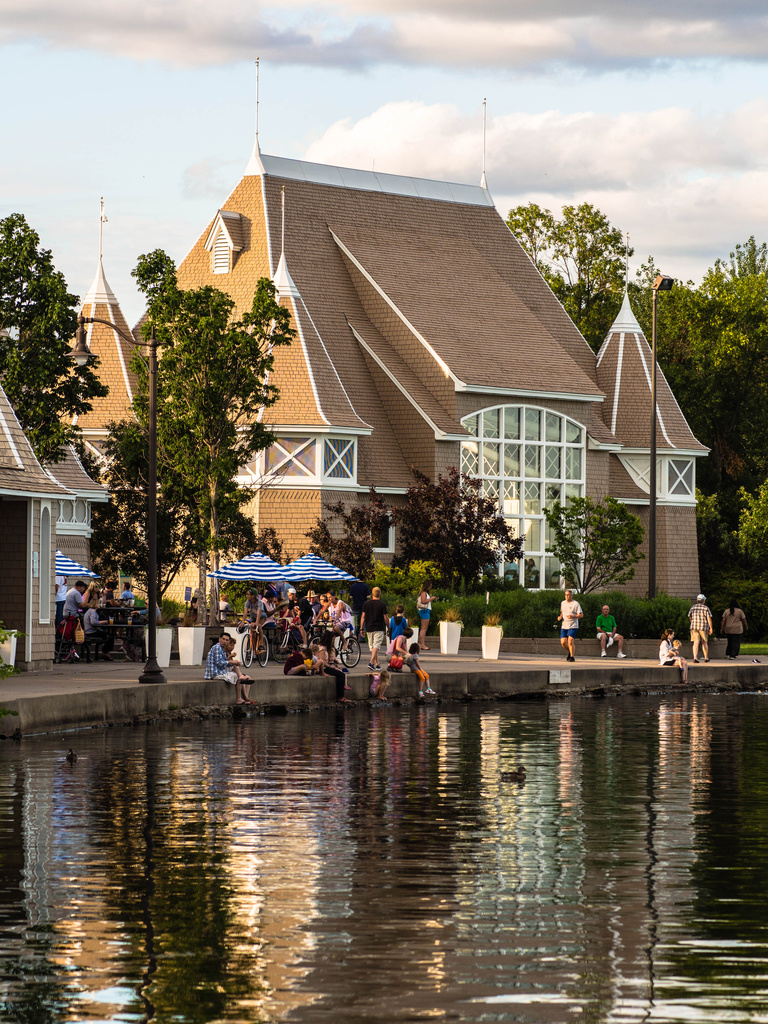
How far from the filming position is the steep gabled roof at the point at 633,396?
62.0 m

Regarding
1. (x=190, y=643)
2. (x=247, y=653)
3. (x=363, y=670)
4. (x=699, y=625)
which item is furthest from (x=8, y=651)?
(x=699, y=625)

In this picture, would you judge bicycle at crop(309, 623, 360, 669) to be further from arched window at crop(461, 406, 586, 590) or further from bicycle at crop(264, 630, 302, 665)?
arched window at crop(461, 406, 586, 590)

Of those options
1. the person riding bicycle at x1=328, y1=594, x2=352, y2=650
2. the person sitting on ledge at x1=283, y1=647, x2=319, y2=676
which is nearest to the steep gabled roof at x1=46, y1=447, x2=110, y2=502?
the person riding bicycle at x1=328, y1=594, x2=352, y2=650

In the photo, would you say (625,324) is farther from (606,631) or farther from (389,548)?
(606,631)

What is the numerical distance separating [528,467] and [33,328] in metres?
25.1

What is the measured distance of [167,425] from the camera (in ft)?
134

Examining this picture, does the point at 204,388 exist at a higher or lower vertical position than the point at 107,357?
lower

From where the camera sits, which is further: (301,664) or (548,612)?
(548,612)

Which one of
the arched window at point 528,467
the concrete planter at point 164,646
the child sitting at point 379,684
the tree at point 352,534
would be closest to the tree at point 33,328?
the concrete planter at point 164,646

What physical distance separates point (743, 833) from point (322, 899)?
15.5 feet

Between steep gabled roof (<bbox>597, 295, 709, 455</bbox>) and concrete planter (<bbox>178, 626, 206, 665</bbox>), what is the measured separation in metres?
30.4

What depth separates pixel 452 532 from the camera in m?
47.8

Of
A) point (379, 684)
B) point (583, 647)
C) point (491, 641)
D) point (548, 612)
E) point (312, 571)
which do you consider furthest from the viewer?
point (548, 612)

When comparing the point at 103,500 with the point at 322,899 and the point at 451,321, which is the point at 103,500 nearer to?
the point at 451,321
